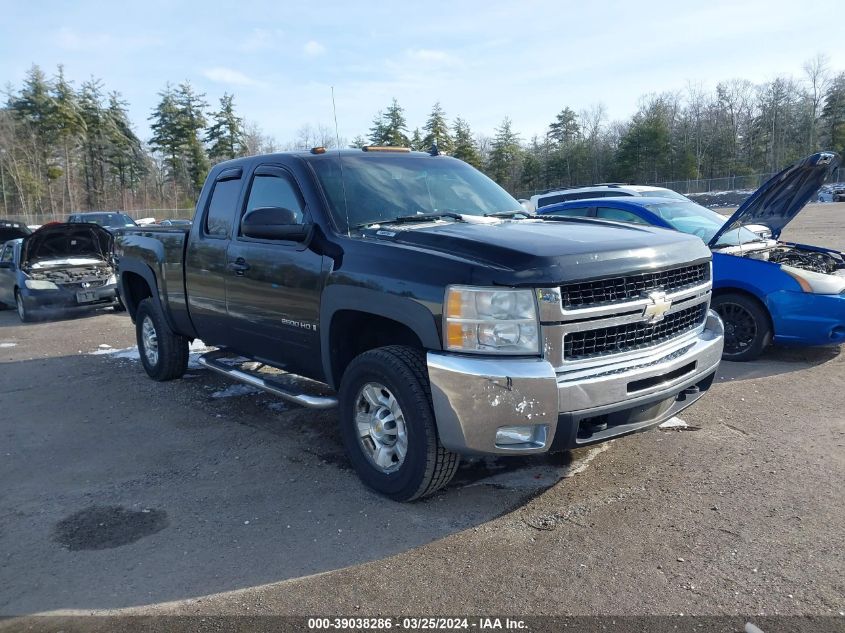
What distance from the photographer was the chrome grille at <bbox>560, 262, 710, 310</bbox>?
3.42 m

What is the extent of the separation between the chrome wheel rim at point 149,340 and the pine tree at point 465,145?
4891 centimetres

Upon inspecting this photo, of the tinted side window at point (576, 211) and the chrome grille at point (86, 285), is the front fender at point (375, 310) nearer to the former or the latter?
the tinted side window at point (576, 211)

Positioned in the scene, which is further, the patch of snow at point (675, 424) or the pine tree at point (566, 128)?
the pine tree at point (566, 128)

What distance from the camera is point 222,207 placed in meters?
5.58

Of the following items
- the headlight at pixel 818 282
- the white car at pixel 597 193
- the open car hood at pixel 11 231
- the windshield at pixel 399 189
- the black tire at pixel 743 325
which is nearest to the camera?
the windshield at pixel 399 189

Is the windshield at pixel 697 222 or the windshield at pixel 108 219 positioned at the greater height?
the windshield at pixel 108 219

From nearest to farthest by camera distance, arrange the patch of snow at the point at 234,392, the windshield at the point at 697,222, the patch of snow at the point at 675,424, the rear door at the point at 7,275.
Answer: the patch of snow at the point at 675,424, the patch of snow at the point at 234,392, the windshield at the point at 697,222, the rear door at the point at 7,275

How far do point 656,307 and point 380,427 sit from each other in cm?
172

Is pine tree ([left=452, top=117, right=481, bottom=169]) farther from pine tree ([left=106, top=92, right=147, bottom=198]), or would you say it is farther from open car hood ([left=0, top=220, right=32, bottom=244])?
open car hood ([left=0, top=220, right=32, bottom=244])

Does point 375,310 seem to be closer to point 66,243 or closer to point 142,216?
point 66,243

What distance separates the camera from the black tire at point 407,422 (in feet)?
11.8

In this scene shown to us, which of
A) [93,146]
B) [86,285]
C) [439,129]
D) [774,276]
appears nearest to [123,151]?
[93,146]

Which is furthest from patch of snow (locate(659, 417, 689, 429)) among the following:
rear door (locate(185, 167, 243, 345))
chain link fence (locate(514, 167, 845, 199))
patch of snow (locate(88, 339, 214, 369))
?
chain link fence (locate(514, 167, 845, 199))

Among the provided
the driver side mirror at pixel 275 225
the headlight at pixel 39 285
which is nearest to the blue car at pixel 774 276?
the driver side mirror at pixel 275 225
